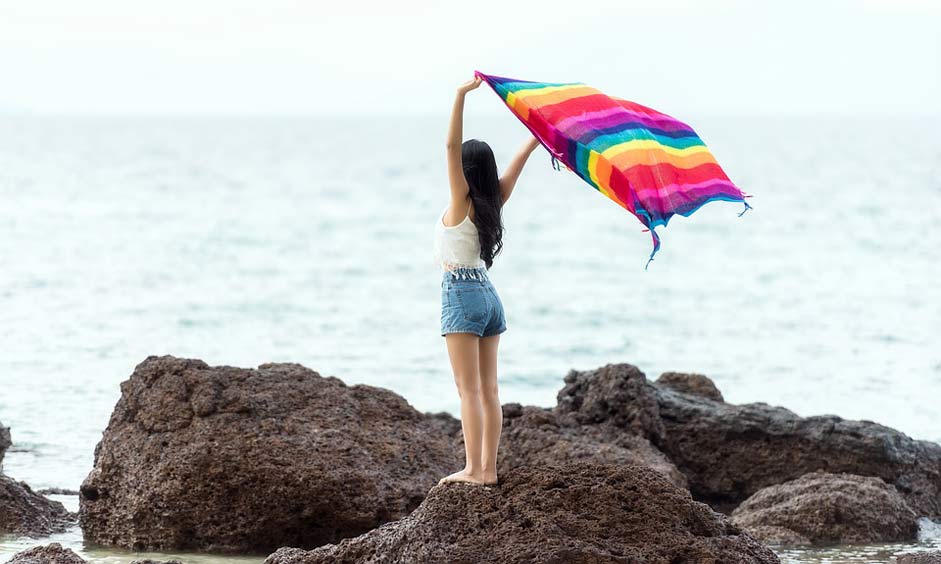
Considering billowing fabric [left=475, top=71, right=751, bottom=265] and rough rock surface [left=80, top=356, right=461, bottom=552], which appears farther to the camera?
rough rock surface [left=80, top=356, right=461, bottom=552]

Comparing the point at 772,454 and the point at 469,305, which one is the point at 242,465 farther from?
the point at 772,454

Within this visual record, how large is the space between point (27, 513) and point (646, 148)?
4856 mm

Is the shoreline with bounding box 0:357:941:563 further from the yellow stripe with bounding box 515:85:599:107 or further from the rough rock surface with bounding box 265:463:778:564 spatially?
the yellow stripe with bounding box 515:85:599:107

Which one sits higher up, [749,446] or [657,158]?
[657,158]

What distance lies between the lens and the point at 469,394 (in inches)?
270

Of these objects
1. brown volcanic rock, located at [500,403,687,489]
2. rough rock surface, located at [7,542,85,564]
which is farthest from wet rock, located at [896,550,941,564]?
rough rock surface, located at [7,542,85,564]

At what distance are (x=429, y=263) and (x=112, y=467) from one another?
2717 centimetres

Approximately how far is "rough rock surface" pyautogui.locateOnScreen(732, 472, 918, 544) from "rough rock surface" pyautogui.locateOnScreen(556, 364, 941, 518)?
795mm

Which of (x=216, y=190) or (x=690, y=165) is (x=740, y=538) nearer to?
(x=690, y=165)

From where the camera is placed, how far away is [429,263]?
36.0 metres

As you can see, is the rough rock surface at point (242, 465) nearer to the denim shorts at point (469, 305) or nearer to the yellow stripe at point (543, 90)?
the denim shorts at point (469, 305)

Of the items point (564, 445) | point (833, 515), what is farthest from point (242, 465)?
point (833, 515)

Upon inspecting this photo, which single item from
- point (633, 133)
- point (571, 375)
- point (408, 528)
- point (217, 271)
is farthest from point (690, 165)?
point (217, 271)

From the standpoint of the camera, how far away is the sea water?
1862 centimetres
